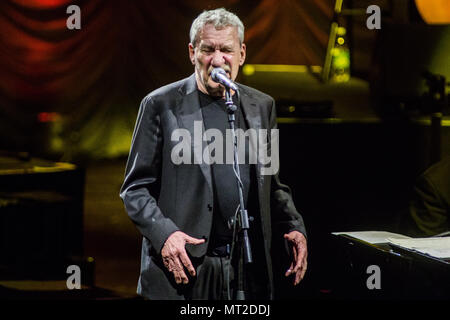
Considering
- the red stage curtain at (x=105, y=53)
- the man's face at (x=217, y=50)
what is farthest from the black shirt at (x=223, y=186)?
the red stage curtain at (x=105, y=53)

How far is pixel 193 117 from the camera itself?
2531 millimetres

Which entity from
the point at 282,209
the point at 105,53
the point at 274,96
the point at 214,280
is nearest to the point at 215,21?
the point at 282,209

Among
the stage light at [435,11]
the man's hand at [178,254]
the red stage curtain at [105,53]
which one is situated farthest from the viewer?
the red stage curtain at [105,53]

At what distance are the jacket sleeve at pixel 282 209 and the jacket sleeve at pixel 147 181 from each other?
1.72 ft

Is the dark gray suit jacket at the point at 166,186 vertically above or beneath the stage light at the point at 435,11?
beneath

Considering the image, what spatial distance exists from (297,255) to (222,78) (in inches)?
33.4

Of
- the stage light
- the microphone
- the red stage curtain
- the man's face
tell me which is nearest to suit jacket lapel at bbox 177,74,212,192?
the man's face

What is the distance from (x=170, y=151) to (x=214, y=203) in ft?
0.95

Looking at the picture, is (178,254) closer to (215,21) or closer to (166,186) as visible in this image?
(166,186)

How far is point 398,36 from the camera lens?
4.59 meters

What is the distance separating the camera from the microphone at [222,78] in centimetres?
221

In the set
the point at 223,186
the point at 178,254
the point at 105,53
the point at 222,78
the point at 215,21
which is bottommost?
the point at 178,254

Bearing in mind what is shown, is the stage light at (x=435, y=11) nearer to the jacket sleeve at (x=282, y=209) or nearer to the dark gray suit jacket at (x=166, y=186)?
the jacket sleeve at (x=282, y=209)

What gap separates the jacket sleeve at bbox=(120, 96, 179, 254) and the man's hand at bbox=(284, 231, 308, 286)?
0.54m
